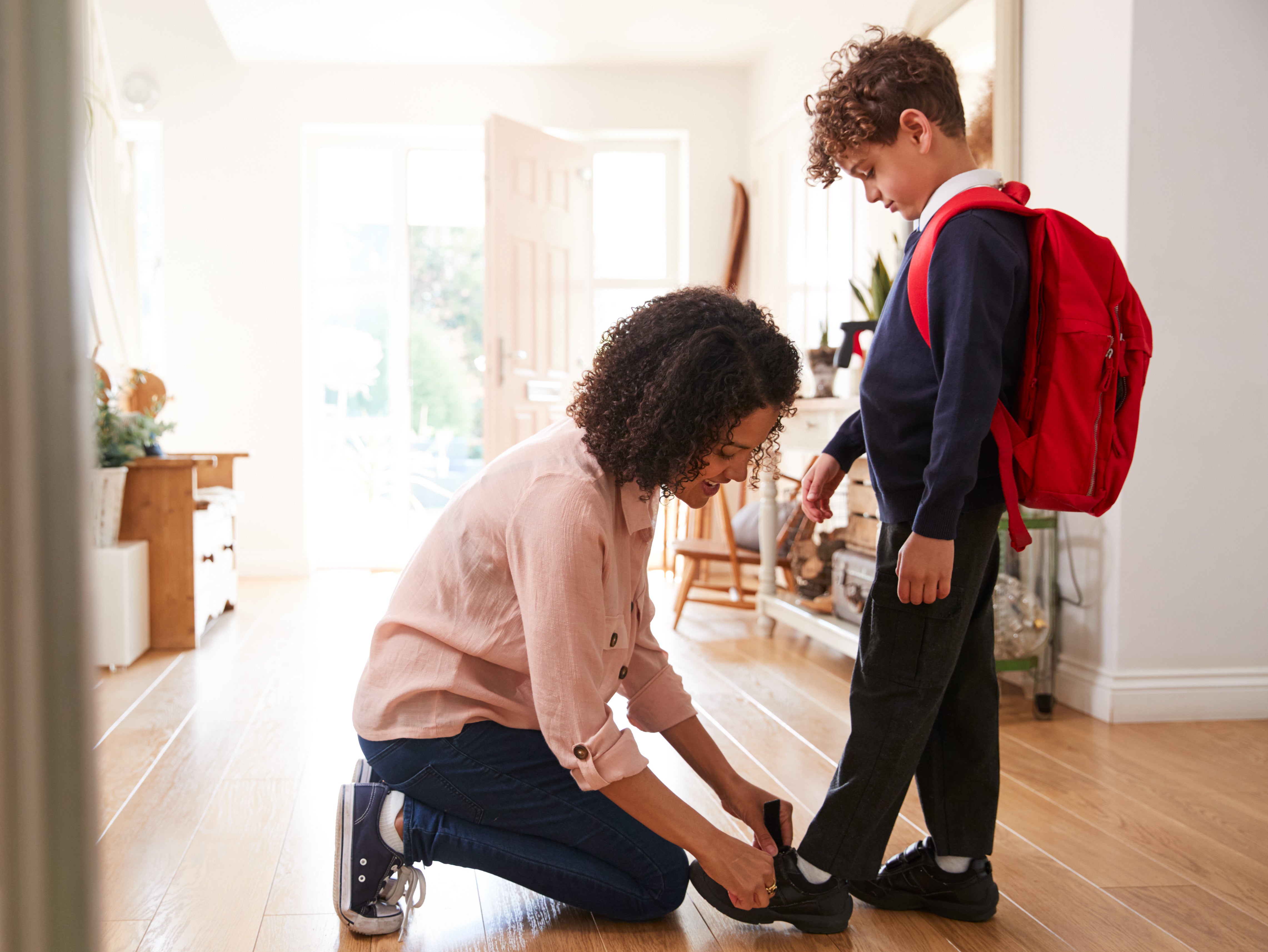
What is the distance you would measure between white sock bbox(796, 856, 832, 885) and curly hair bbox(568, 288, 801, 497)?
1.94 ft

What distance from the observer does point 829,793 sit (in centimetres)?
143

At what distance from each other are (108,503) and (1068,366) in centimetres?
294

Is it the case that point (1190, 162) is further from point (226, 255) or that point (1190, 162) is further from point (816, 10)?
point (226, 255)

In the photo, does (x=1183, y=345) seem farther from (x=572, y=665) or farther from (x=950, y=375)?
(x=572, y=665)

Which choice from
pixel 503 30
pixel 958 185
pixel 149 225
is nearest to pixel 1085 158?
pixel 958 185

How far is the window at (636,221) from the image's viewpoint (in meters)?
5.69

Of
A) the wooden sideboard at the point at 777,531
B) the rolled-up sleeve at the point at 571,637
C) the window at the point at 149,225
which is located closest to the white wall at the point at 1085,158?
the wooden sideboard at the point at 777,531

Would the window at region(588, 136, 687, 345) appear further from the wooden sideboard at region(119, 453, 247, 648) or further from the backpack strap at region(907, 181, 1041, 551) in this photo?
the backpack strap at region(907, 181, 1041, 551)

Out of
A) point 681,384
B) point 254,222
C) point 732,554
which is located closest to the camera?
point 681,384

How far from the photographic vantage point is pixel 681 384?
47.5 inches

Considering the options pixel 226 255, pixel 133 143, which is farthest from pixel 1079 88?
pixel 133 143

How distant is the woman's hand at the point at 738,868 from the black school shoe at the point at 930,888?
0.23m

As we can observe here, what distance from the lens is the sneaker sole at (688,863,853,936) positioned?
1430 mm

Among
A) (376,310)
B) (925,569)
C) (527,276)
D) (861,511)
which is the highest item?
(527,276)
